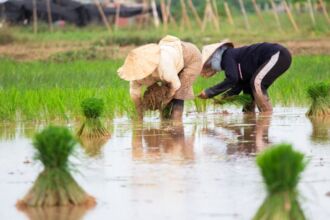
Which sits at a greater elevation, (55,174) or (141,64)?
(141,64)

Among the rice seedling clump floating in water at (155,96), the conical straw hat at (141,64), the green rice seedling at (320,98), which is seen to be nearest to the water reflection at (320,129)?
the green rice seedling at (320,98)

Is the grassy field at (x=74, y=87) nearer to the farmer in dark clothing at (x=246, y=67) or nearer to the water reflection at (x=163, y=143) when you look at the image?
the farmer in dark clothing at (x=246, y=67)

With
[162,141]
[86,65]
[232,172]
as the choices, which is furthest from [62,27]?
[232,172]

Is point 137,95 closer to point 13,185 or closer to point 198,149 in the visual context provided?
point 198,149

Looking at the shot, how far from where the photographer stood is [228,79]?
12.4m

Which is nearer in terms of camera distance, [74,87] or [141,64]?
[141,64]

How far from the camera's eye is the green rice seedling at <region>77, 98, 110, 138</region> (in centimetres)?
1062

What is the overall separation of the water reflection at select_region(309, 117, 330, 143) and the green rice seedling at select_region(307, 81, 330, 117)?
0.15m

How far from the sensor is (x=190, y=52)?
39.0 feet

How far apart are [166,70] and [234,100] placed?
5.52 feet

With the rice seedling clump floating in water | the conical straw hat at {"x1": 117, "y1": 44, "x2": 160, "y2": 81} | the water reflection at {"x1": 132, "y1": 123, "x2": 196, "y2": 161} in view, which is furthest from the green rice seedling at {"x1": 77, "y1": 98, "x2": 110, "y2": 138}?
the rice seedling clump floating in water

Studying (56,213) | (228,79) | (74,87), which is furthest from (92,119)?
(74,87)

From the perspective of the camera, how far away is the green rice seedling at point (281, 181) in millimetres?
5820

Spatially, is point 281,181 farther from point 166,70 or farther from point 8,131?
point 8,131
